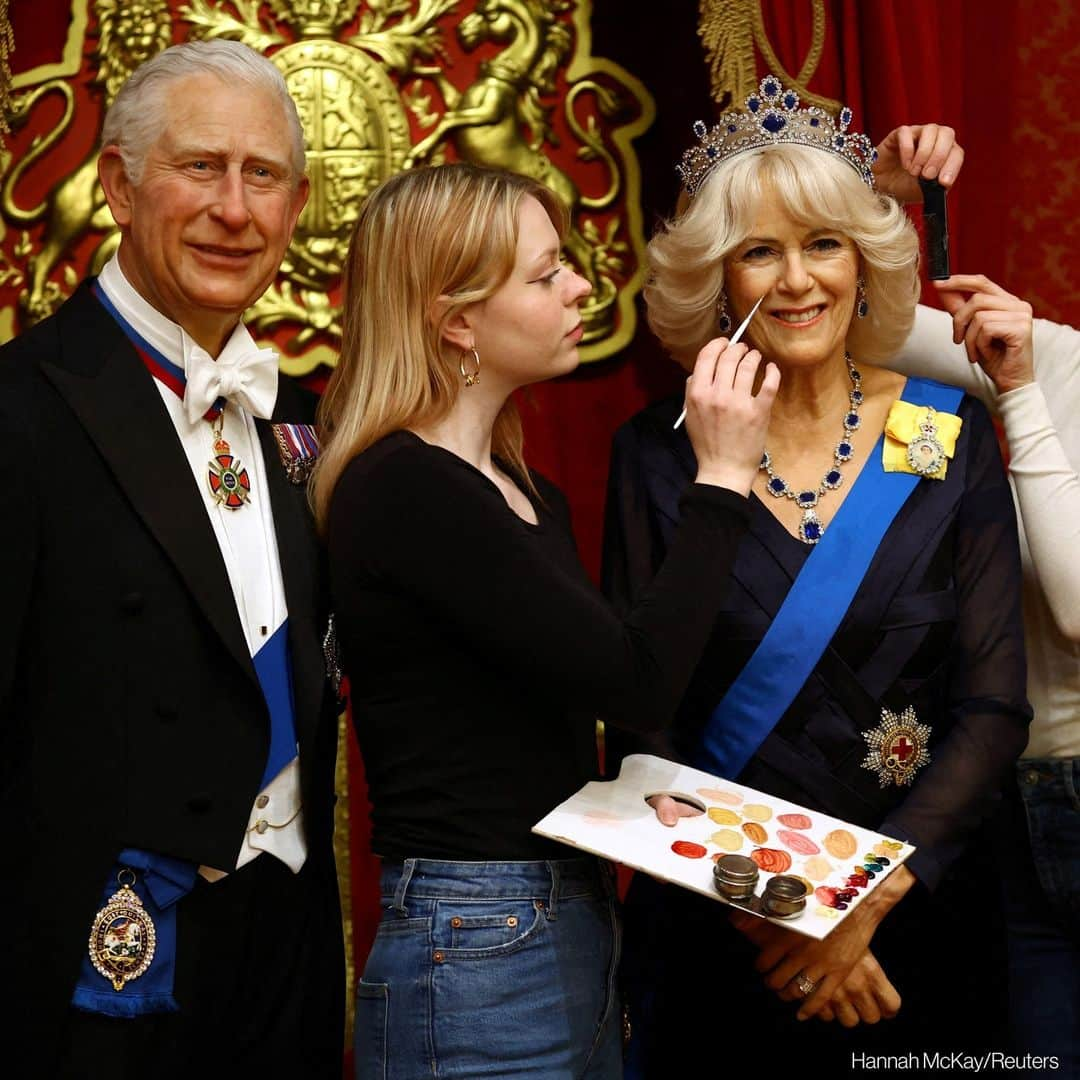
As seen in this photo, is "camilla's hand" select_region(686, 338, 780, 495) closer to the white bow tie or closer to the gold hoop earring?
the gold hoop earring

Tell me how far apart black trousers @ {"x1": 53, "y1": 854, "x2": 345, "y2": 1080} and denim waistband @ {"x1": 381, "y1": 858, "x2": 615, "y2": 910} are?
0.12 m

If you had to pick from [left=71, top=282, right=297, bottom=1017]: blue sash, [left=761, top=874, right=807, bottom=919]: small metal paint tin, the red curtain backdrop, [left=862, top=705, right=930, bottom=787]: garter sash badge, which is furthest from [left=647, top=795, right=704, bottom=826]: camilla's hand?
the red curtain backdrop

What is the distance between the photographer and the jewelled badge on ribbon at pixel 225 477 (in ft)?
4.52

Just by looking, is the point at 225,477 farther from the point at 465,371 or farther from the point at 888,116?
the point at 888,116

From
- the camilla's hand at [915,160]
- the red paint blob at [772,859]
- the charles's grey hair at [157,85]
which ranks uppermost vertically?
the charles's grey hair at [157,85]

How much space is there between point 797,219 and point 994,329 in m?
0.26

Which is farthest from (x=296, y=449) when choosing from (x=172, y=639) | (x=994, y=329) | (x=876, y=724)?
(x=994, y=329)

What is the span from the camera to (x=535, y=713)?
1344 millimetres

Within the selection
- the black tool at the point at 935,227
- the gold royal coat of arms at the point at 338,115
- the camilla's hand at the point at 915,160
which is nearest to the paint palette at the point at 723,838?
the black tool at the point at 935,227

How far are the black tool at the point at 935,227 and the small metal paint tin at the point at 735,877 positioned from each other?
750 millimetres

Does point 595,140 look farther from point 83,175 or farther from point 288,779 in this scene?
point 288,779

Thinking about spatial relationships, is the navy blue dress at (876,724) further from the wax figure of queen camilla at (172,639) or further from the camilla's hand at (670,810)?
the wax figure of queen camilla at (172,639)

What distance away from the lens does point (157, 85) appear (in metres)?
1.37

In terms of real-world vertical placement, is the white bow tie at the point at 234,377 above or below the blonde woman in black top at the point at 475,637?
above
